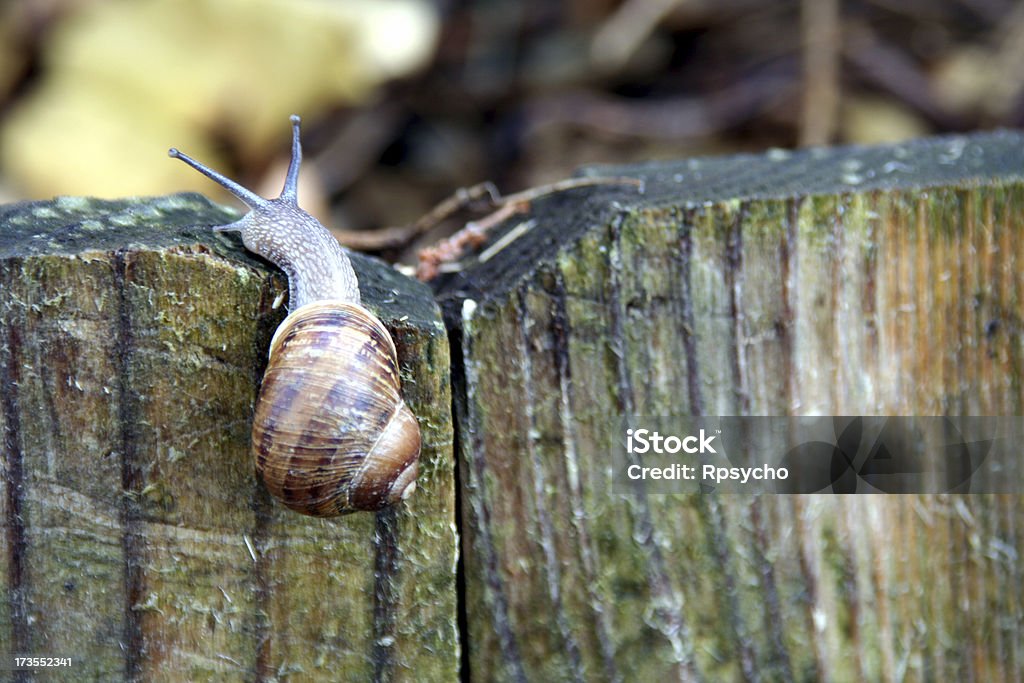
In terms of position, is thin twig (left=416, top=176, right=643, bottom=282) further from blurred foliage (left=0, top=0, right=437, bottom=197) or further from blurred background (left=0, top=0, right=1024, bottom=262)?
blurred foliage (left=0, top=0, right=437, bottom=197)

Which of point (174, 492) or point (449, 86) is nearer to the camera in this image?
point (174, 492)

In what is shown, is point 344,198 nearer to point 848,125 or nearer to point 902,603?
point 848,125

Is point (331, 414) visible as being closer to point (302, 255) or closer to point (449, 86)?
point (302, 255)

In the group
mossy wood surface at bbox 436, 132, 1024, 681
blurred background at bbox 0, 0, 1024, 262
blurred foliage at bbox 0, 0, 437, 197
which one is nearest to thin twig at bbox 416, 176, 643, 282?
mossy wood surface at bbox 436, 132, 1024, 681

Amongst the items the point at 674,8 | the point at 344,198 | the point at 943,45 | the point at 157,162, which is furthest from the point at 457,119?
the point at 943,45

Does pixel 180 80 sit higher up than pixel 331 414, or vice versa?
pixel 180 80

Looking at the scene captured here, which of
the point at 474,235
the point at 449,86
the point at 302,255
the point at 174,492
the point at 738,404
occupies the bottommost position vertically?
the point at 174,492

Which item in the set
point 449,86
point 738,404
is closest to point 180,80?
point 449,86
